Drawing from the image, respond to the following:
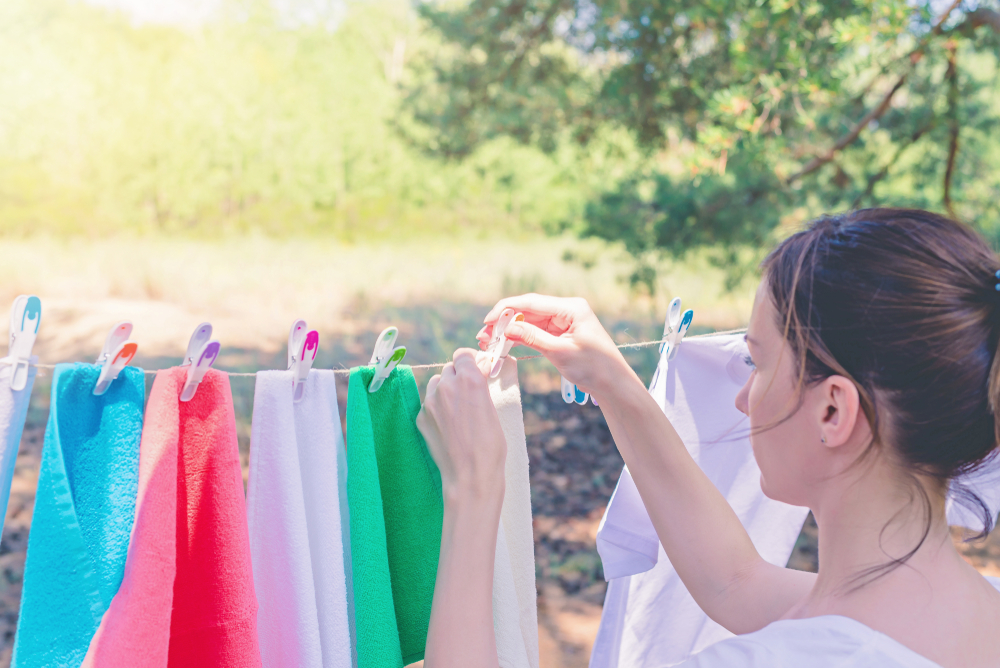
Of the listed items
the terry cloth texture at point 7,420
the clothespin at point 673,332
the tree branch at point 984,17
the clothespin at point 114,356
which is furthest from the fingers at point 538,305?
the tree branch at point 984,17

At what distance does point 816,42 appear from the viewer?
2717mm

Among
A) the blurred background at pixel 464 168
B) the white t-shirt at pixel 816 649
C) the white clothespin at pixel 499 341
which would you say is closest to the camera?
the white t-shirt at pixel 816 649

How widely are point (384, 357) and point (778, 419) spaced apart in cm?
54

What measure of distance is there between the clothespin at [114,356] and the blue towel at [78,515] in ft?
0.04

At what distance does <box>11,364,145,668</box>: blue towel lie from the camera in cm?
75

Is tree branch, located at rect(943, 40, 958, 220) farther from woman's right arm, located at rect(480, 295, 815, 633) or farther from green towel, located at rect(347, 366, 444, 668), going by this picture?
green towel, located at rect(347, 366, 444, 668)

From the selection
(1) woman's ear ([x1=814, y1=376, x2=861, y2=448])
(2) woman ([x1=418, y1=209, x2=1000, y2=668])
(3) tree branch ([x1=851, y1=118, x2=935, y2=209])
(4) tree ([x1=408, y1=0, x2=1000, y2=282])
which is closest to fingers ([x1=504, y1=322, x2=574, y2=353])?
(2) woman ([x1=418, y1=209, x2=1000, y2=668])

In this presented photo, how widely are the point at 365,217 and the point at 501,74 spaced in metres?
9.88

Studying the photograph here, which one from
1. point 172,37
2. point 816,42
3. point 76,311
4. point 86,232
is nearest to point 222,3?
point 172,37

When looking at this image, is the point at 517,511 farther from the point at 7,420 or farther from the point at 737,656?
the point at 7,420

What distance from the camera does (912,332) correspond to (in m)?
0.77

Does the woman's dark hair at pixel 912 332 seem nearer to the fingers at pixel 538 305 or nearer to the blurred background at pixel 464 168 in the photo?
the fingers at pixel 538 305

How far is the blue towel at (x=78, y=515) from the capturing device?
752mm

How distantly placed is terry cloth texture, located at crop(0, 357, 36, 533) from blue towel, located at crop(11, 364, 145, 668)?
1.6 inches
